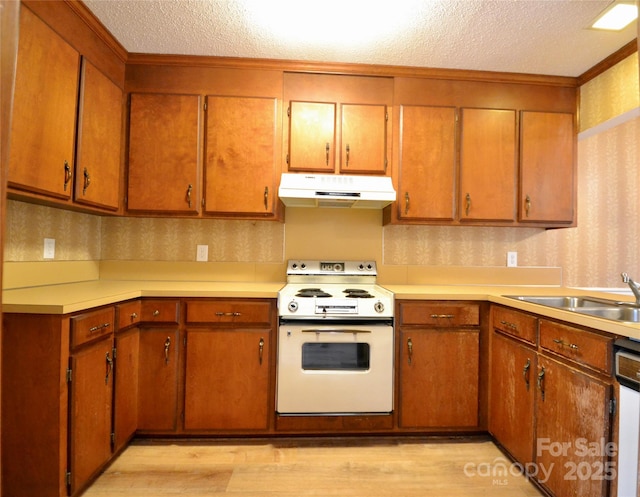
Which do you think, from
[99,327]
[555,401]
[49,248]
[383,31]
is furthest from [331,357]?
[383,31]

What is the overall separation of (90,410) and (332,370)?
1.19 metres

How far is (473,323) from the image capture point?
2070mm

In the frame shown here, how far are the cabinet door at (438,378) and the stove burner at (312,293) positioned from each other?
1.71 feet

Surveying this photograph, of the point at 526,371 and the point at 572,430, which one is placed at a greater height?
the point at 526,371

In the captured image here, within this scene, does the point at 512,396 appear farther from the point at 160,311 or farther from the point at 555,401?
the point at 160,311

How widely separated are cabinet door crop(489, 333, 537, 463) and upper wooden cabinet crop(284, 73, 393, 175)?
1302mm

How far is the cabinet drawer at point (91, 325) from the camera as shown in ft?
4.79

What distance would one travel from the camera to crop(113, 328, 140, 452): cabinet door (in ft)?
5.81

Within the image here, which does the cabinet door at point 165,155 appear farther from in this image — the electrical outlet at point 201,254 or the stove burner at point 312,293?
the stove burner at point 312,293

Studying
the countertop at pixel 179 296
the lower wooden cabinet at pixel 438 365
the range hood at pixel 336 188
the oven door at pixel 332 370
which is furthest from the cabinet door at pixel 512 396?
the range hood at pixel 336 188

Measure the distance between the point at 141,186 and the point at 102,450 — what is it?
148cm

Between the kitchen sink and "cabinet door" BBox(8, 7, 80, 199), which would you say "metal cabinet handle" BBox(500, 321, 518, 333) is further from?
"cabinet door" BBox(8, 7, 80, 199)

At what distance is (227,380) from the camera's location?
199 cm

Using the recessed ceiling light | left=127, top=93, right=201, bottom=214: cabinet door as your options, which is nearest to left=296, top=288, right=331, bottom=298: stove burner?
left=127, top=93, right=201, bottom=214: cabinet door
